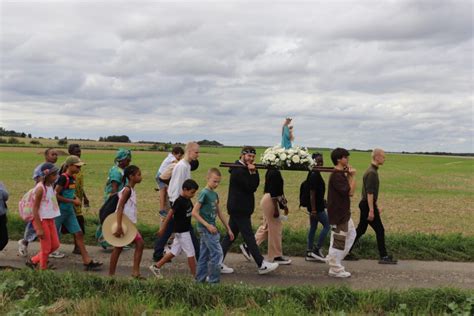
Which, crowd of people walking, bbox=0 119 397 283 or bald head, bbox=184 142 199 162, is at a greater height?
bald head, bbox=184 142 199 162

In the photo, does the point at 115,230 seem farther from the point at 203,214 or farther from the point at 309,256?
the point at 309,256

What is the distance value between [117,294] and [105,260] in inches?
108

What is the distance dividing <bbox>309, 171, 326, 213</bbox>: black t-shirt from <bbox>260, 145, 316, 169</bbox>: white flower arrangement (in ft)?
2.30

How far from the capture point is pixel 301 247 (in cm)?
866

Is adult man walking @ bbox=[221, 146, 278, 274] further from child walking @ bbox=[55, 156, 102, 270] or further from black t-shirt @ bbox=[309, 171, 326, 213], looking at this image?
child walking @ bbox=[55, 156, 102, 270]

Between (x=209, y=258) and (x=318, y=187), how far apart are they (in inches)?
106

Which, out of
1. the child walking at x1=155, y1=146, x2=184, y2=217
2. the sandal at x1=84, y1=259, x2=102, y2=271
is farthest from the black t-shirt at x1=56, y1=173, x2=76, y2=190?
the child walking at x1=155, y1=146, x2=184, y2=217

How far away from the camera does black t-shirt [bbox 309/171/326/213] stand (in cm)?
821

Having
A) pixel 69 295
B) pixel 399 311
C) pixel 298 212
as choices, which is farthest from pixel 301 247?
pixel 298 212

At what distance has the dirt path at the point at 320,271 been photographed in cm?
670

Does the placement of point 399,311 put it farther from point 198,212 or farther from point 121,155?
point 121,155

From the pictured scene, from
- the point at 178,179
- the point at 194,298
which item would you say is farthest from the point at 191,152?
the point at 194,298

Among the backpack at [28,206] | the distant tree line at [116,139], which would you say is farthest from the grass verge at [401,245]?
the distant tree line at [116,139]

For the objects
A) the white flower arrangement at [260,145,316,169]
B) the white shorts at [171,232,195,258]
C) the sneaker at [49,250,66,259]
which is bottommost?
the sneaker at [49,250,66,259]
